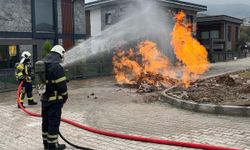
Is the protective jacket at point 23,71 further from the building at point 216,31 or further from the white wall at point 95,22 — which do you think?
the building at point 216,31

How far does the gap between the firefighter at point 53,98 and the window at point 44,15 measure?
17.4 m

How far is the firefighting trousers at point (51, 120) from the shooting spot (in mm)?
5957

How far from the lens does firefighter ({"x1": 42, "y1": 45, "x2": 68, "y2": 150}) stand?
5.96 m

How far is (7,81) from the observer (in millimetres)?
15602

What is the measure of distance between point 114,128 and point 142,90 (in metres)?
6.10

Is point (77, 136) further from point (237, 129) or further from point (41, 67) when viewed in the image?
point (237, 129)

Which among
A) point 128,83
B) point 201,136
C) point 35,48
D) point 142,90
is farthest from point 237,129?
point 35,48

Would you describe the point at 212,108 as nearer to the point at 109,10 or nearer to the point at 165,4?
the point at 165,4

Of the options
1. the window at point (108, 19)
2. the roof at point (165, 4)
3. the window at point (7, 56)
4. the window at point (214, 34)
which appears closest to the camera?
the window at point (7, 56)

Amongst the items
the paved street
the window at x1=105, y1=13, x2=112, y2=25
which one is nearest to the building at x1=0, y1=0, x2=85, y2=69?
the window at x1=105, y1=13, x2=112, y2=25

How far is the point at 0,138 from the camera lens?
7.20 meters

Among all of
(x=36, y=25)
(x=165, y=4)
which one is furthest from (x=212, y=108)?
(x=165, y=4)

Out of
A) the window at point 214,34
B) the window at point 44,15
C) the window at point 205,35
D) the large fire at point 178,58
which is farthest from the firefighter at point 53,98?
the window at point 205,35

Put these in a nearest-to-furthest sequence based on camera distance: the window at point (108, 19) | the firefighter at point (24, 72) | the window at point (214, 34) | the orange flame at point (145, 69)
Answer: the firefighter at point (24, 72), the orange flame at point (145, 69), the window at point (108, 19), the window at point (214, 34)
